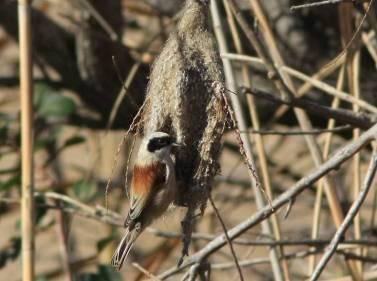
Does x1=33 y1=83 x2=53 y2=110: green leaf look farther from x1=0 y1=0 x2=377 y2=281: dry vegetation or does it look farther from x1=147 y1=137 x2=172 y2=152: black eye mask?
x1=147 y1=137 x2=172 y2=152: black eye mask

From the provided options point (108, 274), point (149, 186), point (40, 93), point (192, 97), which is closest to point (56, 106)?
point (40, 93)

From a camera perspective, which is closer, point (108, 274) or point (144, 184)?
point (144, 184)

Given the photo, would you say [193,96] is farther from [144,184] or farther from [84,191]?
[84,191]

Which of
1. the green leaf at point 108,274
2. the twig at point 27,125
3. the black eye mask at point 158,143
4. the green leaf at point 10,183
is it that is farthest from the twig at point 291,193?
the green leaf at point 10,183

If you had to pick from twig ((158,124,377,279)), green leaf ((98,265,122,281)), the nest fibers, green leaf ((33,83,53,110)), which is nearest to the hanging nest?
the nest fibers

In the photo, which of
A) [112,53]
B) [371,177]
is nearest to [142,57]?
[112,53]

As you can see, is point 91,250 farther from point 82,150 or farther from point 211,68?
point 211,68
